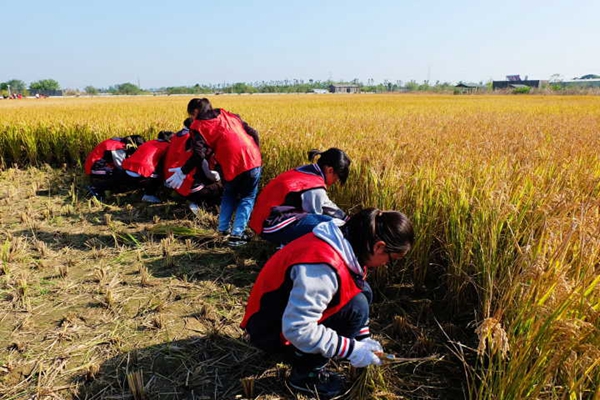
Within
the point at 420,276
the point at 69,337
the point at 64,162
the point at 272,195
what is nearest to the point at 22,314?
the point at 69,337

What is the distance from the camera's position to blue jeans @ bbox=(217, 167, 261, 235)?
4039mm

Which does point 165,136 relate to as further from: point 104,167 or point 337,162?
point 337,162

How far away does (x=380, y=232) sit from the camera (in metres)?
1.65

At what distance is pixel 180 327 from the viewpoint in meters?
2.63

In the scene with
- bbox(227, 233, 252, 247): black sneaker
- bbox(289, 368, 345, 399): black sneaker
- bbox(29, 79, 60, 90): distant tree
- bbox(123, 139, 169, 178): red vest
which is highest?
bbox(29, 79, 60, 90): distant tree

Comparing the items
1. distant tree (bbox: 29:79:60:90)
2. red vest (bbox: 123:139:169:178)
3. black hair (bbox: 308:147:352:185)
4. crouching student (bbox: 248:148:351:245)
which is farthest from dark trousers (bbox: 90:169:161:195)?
distant tree (bbox: 29:79:60:90)

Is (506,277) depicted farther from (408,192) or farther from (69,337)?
(69,337)

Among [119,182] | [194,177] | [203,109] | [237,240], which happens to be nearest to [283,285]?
[237,240]

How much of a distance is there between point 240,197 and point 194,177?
909 mm

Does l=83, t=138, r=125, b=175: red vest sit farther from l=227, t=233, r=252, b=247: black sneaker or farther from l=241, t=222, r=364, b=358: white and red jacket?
l=241, t=222, r=364, b=358: white and red jacket

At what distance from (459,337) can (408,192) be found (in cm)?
107

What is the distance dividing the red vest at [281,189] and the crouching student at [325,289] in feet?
3.61

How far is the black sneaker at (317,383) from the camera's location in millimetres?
1981

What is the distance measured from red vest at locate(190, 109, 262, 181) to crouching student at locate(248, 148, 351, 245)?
103 centimetres
